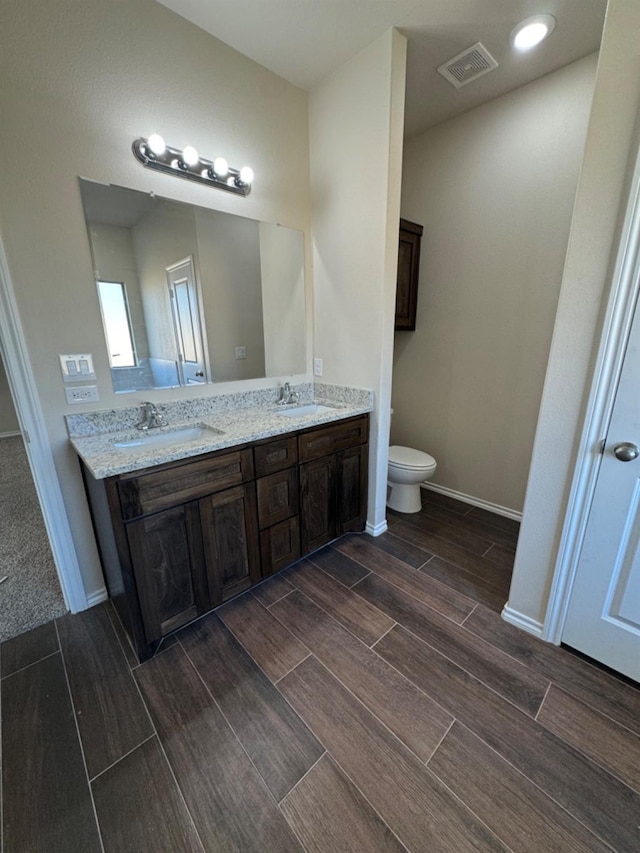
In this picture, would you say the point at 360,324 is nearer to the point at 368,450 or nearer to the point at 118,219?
the point at 368,450

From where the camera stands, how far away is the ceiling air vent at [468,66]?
1793mm

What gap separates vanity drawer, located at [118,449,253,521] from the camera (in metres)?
1.34

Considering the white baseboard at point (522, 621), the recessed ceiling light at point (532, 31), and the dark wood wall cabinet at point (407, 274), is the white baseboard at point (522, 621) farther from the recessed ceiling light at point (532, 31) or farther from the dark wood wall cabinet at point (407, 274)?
the recessed ceiling light at point (532, 31)

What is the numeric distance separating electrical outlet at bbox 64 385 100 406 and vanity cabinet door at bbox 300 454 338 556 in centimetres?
109

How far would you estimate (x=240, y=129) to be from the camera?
6.24 feet

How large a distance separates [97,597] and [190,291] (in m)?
1.75

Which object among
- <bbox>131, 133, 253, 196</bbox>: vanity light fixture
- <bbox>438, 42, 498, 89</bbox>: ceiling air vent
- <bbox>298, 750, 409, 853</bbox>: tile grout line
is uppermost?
<bbox>438, 42, 498, 89</bbox>: ceiling air vent

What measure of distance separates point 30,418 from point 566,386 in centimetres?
226

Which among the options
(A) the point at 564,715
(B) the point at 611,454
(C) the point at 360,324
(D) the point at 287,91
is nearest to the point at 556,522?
(B) the point at 611,454

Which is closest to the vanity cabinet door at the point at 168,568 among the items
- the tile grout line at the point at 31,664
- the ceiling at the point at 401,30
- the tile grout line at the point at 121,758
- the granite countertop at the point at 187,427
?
the granite countertop at the point at 187,427

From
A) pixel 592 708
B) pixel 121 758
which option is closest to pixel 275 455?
pixel 121 758

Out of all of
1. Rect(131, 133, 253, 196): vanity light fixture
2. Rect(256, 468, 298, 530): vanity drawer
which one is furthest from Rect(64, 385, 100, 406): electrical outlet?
Rect(131, 133, 253, 196): vanity light fixture

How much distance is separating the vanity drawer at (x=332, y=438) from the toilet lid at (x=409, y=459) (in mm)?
448

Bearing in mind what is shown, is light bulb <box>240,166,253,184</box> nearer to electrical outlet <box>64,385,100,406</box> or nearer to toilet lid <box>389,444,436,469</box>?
electrical outlet <box>64,385,100,406</box>
